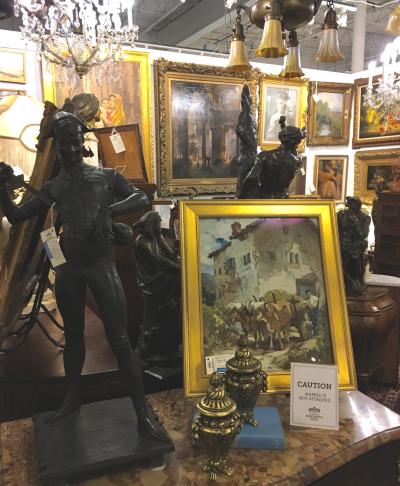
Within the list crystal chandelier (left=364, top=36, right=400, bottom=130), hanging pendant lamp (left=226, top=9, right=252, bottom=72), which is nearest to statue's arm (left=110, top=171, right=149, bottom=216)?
hanging pendant lamp (left=226, top=9, right=252, bottom=72)

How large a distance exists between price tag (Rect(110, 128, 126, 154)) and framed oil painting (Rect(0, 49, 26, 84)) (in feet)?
3.85

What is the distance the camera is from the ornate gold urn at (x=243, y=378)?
138cm

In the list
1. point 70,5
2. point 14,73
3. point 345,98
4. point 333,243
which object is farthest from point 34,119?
point 345,98

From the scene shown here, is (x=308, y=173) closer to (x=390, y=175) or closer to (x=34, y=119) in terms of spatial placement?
(x=390, y=175)

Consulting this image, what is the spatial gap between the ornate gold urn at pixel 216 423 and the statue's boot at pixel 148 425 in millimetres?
135

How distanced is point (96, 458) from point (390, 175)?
4.92m

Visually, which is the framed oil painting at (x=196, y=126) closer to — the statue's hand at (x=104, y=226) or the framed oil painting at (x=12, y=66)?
the framed oil painting at (x=12, y=66)

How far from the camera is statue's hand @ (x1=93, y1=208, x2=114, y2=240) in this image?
3.95 ft

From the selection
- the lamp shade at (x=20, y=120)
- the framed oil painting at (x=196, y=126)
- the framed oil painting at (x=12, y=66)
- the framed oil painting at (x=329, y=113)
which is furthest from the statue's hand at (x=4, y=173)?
the framed oil painting at (x=329, y=113)

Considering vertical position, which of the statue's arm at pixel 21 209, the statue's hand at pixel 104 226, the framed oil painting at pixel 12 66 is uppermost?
the framed oil painting at pixel 12 66

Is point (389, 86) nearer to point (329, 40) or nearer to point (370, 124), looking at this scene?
point (370, 124)

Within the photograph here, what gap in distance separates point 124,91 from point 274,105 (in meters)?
1.82

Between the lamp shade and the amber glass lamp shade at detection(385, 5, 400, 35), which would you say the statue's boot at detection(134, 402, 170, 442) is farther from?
the amber glass lamp shade at detection(385, 5, 400, 35)

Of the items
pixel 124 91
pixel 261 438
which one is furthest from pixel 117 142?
pixel 261 438
